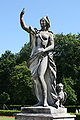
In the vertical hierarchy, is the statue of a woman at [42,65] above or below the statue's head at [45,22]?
below

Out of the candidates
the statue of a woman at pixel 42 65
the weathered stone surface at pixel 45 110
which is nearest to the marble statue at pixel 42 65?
the statue of a woman at pixel 42 65

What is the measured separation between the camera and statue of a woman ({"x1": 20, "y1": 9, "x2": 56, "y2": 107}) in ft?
22.0

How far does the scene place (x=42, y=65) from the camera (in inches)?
266

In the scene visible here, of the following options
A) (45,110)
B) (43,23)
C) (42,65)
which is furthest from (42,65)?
(43,23)

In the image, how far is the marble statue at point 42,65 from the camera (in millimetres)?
6691

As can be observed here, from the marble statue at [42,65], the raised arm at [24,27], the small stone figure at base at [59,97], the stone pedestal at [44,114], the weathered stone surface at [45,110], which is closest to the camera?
the stone pedestal at [44,114]

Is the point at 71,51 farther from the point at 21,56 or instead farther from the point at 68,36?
the point at 21,56

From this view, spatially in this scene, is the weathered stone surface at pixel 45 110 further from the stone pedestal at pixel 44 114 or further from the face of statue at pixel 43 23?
the face of statue at pixel 43 23

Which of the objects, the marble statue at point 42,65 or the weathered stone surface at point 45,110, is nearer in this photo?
the weathered stone surface at point 45,110

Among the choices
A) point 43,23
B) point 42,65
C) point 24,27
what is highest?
point 43,23

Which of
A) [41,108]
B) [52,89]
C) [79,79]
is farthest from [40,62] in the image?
[79,79]

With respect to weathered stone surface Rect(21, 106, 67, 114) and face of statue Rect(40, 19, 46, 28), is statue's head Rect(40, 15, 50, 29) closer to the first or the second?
face of statue Rect(40, 19, 46, 28)

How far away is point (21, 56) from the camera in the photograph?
46.5 metres

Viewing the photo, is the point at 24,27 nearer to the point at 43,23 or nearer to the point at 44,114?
the point at 43,23
